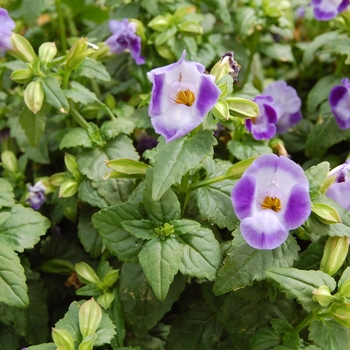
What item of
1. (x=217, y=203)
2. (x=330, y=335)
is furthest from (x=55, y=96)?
(x=330, y=335)

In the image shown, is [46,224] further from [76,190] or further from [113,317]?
[113,317]

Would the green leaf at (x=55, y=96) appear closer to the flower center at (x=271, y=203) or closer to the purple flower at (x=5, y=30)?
the purple flower at (x=5, y=30)

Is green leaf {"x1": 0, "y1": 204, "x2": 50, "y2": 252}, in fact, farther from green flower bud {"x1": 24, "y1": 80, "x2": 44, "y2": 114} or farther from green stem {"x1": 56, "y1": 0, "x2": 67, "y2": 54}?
green stem {"x1": 56, "y1": 0, "x2": 67, "y2": 54}

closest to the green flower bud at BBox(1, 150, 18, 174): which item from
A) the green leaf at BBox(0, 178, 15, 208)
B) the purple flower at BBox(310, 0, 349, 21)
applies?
the green leaf at BBox(0, 178, 15, 208)

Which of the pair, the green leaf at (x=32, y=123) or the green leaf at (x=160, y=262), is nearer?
the green leaf at (x=160, y=262)

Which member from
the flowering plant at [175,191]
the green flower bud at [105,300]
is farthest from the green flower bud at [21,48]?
the green flower bud at [105,300]

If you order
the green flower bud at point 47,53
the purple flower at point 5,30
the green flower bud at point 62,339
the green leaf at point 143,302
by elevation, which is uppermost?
the purple flower at point 5,30

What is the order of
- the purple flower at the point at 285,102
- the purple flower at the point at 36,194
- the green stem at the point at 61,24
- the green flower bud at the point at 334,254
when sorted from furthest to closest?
the green stem at the point at 61,24
the purple flower at the point at 285,102
the purple flower at the point at 36,194
the green flower bud at the point at 334,254
